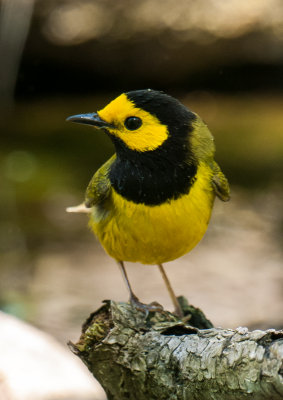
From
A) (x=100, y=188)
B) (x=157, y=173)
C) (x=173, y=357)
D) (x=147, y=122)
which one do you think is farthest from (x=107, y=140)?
(x=173, y=357)

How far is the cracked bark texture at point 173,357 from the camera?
2.49m

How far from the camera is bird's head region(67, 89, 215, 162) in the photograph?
10.5ft

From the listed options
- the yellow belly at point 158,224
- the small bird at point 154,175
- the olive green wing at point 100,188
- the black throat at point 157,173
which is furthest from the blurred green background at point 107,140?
the black throat at point 157,173

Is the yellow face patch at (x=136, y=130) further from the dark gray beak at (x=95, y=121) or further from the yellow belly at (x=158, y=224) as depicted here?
the yellow belly at (x=158, y=224)

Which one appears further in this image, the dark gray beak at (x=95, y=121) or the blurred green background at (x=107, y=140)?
the blurred green background at (x=107, y=140)

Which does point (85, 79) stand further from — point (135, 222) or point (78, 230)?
point (135, 222)

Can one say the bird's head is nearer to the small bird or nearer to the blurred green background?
the small bird

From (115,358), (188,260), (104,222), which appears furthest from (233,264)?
(115,358)

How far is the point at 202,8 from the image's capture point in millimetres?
12422

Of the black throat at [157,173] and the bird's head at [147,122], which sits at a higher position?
the bird's head at [147,122]

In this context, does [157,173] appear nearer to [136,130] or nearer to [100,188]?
[136,130]

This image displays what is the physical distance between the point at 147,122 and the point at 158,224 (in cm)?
48

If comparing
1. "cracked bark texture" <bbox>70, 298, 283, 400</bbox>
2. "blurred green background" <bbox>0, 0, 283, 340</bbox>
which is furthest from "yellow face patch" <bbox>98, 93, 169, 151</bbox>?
"blurred green background" <bbox>0, 0, 283, 340</bbox>

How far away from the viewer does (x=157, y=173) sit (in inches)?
132
